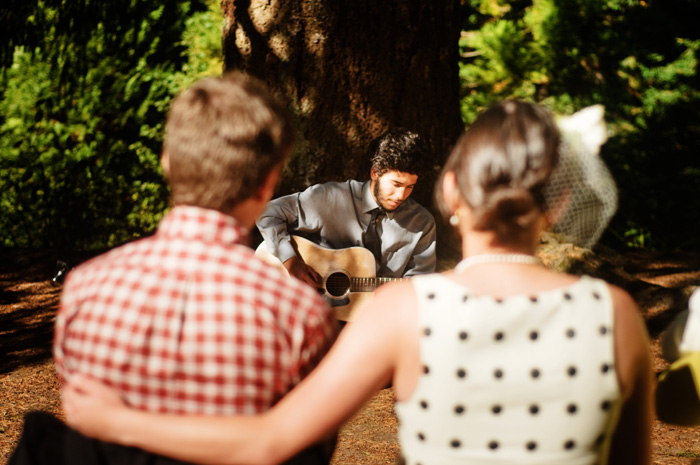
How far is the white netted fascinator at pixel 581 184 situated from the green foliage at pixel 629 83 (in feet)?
24.8

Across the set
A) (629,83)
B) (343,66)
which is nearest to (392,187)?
(343,66)

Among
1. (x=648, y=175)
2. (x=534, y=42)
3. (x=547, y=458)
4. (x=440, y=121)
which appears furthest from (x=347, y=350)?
(x=534, y=42)

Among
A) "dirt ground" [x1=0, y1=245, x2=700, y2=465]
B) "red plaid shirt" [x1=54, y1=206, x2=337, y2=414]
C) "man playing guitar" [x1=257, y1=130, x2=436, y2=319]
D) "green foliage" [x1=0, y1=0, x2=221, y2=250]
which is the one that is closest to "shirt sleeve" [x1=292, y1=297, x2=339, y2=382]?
"red plaid shirt" [x1=54, y1=206, x2=337, y2=414]

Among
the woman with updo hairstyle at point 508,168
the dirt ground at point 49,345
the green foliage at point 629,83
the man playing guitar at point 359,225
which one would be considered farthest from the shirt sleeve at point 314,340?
the green foliage at point 629,83

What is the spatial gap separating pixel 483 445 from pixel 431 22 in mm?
3896

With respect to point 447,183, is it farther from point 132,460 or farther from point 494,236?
point 132,460

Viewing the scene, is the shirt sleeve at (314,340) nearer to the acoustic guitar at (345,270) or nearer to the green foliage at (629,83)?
the acoustic guitar at (345,270)

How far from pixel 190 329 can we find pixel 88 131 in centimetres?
684

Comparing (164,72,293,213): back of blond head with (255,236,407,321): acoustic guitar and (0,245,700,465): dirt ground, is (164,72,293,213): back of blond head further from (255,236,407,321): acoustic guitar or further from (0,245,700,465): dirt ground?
(255,236,407,321): acoustic guitar

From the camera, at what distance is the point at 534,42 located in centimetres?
926

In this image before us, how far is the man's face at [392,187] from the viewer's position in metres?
3.62

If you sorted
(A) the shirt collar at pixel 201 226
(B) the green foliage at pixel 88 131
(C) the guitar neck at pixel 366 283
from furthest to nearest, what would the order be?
(B) the green foliage at pixel 88 131 < (C) the guitar neck at pixel 366 283 < (A) the shirt collar at pixel 201 226

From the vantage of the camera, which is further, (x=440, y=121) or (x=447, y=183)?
(x=440, y=121)

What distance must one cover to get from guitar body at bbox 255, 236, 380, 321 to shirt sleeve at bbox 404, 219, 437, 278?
0.24m
